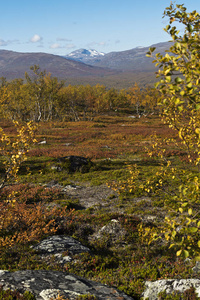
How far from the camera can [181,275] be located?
845cm

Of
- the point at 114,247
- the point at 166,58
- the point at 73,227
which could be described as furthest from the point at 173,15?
the point at 73,227

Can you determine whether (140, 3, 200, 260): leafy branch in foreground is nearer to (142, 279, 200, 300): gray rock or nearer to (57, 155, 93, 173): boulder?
(142, 279, 200, 300): gray rock

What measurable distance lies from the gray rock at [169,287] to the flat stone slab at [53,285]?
67 centimetres

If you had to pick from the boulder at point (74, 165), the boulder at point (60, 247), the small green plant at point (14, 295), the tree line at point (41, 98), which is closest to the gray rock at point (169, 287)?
the boulder at point (60, 247)

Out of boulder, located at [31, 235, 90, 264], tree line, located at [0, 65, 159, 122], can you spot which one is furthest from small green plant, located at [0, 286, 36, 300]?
tree line, located at [0, 65, 159, 122]

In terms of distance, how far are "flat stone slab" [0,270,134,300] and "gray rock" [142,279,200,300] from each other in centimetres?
67

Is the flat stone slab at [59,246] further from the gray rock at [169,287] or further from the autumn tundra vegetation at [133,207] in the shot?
the gray rock at [169,287]

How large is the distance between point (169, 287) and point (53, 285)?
11.9 feet

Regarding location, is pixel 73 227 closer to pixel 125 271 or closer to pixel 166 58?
pixel 125 271

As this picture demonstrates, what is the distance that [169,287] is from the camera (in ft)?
23.7

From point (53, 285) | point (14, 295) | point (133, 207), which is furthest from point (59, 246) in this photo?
point (133, 207)

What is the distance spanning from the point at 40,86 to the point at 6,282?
237 ft

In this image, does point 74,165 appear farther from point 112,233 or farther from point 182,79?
point 182,79

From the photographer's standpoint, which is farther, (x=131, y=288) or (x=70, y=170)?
(x=70, y=170)
